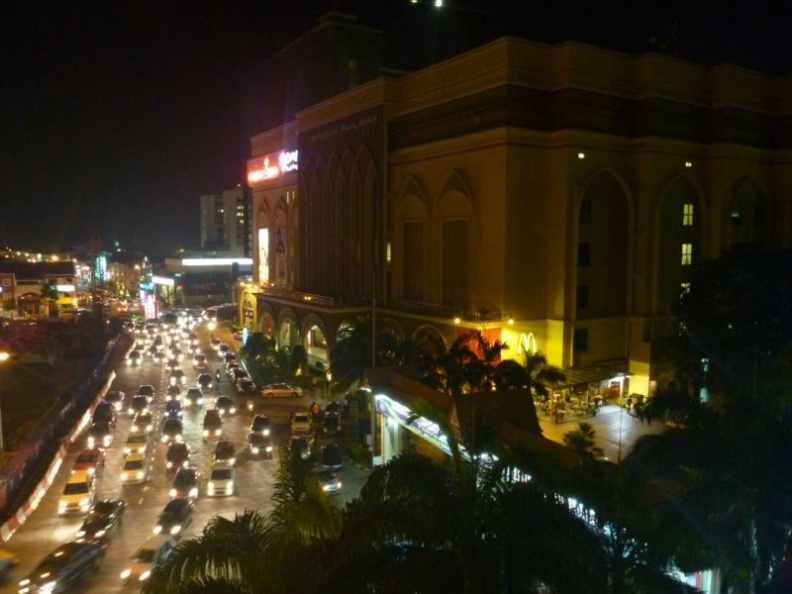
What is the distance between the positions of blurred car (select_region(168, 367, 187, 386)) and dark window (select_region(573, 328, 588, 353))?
2709cm

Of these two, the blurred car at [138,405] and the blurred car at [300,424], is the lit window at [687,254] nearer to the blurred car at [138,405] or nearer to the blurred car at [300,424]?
the blurred car at [300,424]

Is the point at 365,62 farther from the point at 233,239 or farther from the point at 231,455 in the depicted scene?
the point at 233,239

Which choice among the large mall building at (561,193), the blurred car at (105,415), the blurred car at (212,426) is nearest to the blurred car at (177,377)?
the blurred car at (105,415)

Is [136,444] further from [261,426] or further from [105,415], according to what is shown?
[261,426]

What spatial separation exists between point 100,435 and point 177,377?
51.8 feet

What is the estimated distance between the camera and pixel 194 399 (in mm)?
38500

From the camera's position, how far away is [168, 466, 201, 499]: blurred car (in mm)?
22828

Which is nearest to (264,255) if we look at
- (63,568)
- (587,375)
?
(587,375)

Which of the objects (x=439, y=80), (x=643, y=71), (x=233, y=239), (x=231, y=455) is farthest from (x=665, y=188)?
(x=233, y=239)

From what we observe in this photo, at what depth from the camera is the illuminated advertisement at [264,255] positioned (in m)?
67.1

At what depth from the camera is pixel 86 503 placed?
73.4 ft

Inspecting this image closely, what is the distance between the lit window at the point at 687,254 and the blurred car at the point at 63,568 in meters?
34.5

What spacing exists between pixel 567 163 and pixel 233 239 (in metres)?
117

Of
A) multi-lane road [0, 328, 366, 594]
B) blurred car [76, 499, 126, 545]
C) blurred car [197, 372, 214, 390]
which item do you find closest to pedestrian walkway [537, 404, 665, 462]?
multi-lane road [0, 328, 366, 594]
